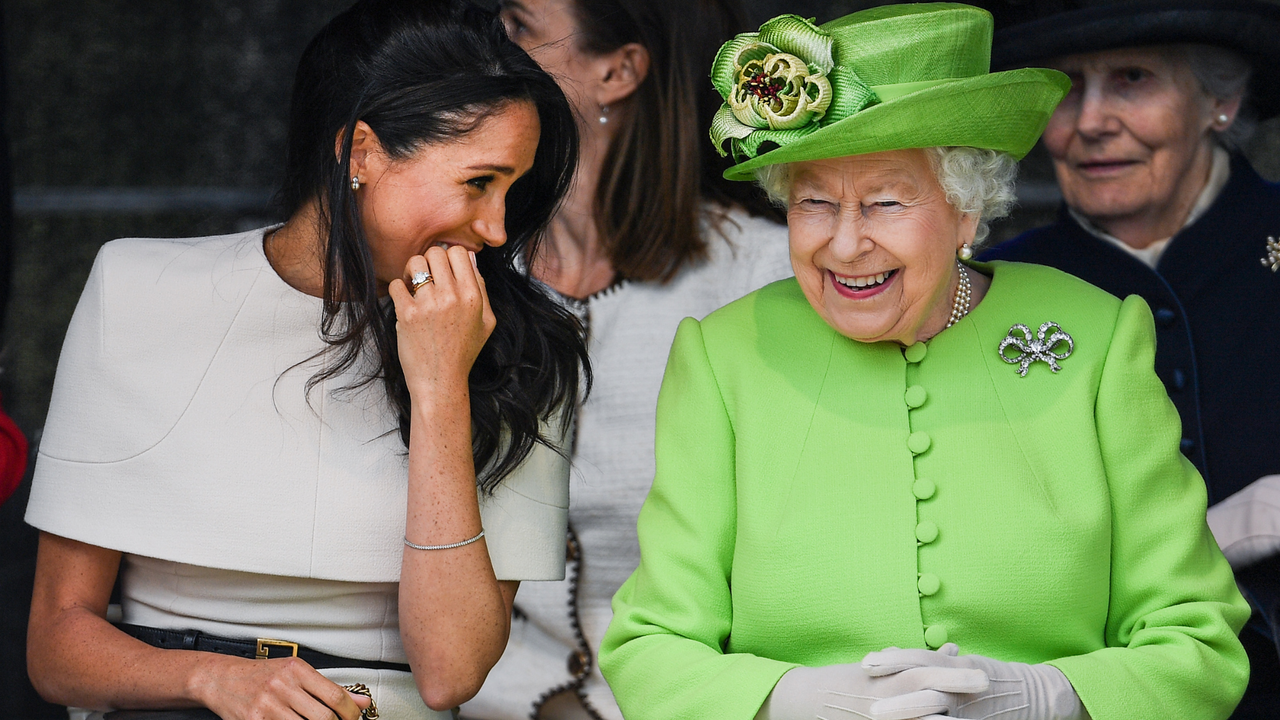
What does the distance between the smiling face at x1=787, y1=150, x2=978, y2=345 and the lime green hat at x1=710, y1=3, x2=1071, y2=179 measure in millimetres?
69

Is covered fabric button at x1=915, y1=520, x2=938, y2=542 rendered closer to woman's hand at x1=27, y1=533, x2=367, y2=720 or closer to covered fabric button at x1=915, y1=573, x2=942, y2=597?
covered fabric button at x1=915, y1=573, x2=942, y2=597

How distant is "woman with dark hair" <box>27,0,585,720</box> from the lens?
8.59ft

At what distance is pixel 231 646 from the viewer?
2688 millimetres

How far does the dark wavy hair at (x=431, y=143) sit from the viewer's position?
2633 millimetres

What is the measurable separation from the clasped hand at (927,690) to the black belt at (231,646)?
895mm

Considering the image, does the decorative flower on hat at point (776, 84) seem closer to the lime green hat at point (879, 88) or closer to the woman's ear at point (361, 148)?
the lime green hat at point (879, 88)

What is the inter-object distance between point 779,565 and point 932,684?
36 centimetres

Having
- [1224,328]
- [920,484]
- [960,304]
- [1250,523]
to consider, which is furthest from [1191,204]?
[920,484]

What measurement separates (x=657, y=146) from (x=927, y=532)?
60.2 inches

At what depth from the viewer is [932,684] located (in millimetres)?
2250

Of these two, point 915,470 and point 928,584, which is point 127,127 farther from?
point 928,584

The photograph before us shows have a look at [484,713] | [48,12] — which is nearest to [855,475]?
[484,713]

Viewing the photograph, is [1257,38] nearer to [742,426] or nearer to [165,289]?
[742,426]

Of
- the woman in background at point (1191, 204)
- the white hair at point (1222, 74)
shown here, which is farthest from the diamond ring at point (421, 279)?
the white hair at point (1222, 74)
